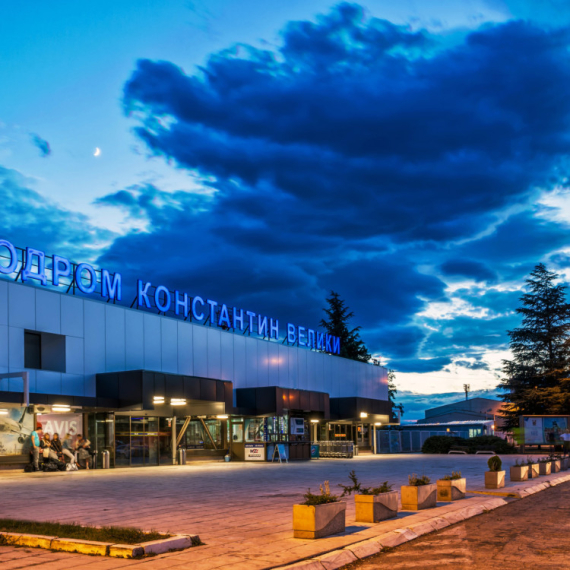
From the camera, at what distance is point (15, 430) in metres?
29.9

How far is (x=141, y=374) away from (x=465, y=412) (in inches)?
3177

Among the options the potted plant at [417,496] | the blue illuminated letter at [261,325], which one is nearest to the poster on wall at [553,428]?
the blue illuminated letter at [261,325]

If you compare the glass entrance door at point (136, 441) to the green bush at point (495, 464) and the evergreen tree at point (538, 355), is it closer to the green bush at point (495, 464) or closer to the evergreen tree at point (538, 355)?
the green bush at point (495, 464)

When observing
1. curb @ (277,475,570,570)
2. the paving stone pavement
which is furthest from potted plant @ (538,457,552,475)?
curb @ (277,475,570,570)

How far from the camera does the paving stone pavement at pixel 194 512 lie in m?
8.99

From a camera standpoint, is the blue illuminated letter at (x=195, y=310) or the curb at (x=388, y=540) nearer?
the curb at (x=388, y=540)

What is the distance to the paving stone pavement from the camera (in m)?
8.99

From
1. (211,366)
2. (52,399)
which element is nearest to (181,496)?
(52,399)

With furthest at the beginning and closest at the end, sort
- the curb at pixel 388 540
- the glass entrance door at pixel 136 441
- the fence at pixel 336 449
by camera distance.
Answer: the fence at pixel 336 449
the glass entrance door at pixel 136 441
the curb at pixel 388 540

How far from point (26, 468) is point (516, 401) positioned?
5566 centimetres

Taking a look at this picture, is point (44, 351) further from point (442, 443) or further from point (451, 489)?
point (442, 443)

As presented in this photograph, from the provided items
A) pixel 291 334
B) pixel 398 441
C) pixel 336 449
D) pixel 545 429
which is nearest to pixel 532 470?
pixel 545 429

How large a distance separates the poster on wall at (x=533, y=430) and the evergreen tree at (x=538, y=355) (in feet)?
88.6

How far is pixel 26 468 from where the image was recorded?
29.4 meters
